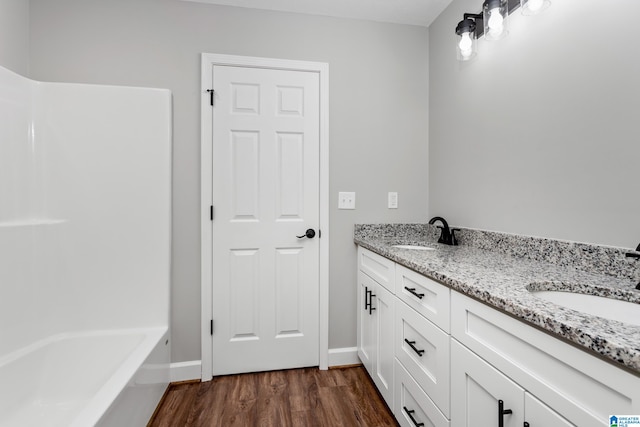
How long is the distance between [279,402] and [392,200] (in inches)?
58.8

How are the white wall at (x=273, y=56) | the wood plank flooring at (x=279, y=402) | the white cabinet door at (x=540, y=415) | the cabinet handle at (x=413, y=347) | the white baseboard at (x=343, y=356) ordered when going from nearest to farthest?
the white cabinet door at (x=540, y=415) < the cabinet handle at (x=413, y=347) < the wood plank flooring at (x=279, y=402) < the white wall at (x=273, y=56) < the white baseboard at (x=343, y=356)

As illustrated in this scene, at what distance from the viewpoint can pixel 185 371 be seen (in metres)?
1.96

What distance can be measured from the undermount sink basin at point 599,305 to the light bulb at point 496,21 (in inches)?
50.0

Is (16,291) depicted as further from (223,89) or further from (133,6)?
(133,6)

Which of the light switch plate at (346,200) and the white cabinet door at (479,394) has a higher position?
the light switch plate at (346,200)

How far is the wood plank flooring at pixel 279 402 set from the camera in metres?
1.59

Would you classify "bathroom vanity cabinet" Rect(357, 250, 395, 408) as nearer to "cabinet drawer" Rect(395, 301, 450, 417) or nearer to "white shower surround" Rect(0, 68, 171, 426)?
"cabinet drawer" Rect(395, 301, 450, 417)

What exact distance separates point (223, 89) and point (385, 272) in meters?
1.53

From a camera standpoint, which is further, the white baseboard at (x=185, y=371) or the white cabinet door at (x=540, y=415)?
the white baseboard at (x=185, y=371)

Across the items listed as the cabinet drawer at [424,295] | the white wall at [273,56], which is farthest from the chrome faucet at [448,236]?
the cabinet drawer at [424,295]

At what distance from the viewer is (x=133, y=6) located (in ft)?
6.27

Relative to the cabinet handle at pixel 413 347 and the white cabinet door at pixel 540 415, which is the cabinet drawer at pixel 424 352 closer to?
the cabinet handle at pixel 413 347

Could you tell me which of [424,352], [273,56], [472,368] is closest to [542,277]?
[472,368]

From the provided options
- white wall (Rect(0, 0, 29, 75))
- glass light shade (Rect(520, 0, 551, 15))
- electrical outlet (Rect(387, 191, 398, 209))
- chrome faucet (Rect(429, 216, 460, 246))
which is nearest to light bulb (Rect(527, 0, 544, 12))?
glass light shade (Rect(520, 0, 551, 15))
